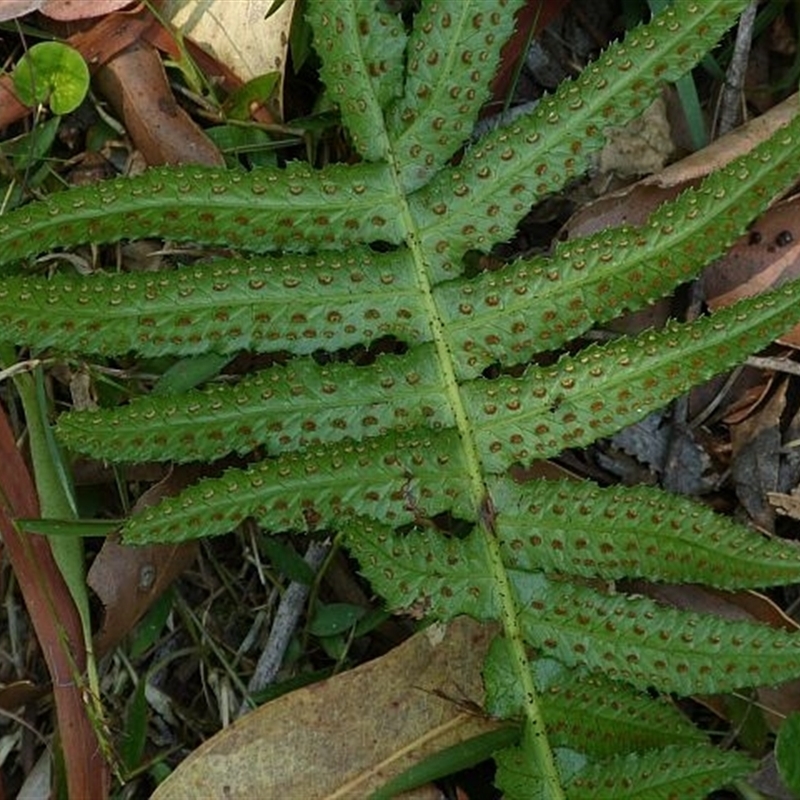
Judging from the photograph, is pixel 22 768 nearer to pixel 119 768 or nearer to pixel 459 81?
pixel 119 768

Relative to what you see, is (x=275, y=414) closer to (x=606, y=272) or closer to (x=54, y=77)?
(x=606, y=272)

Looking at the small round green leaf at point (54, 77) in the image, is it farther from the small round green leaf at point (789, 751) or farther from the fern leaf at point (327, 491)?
the small round green leaf at point (789, 751)

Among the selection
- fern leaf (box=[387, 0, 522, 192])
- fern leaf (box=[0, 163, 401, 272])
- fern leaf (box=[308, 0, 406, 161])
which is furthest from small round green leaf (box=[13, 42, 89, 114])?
fern leaf (box=[387, 0, 522, 192])

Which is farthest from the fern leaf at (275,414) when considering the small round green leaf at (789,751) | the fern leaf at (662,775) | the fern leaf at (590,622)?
the small round green leaf at (789,751)

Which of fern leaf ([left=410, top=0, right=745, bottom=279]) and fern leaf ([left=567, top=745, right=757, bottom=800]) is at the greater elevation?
fern leaf ([left=410, top=0, right=745, bottom=279])

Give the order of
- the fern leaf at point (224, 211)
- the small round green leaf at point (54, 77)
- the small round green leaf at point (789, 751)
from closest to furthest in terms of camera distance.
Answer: the fern leaf at point (224, 211)
the small round green leaf at point (789, 751)
the small round green leaf at point (54, 77)

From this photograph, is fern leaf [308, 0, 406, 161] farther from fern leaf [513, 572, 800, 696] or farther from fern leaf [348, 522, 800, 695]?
fern leaf [513, 572, 800, 696]

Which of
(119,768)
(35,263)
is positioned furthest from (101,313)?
(119,768)
